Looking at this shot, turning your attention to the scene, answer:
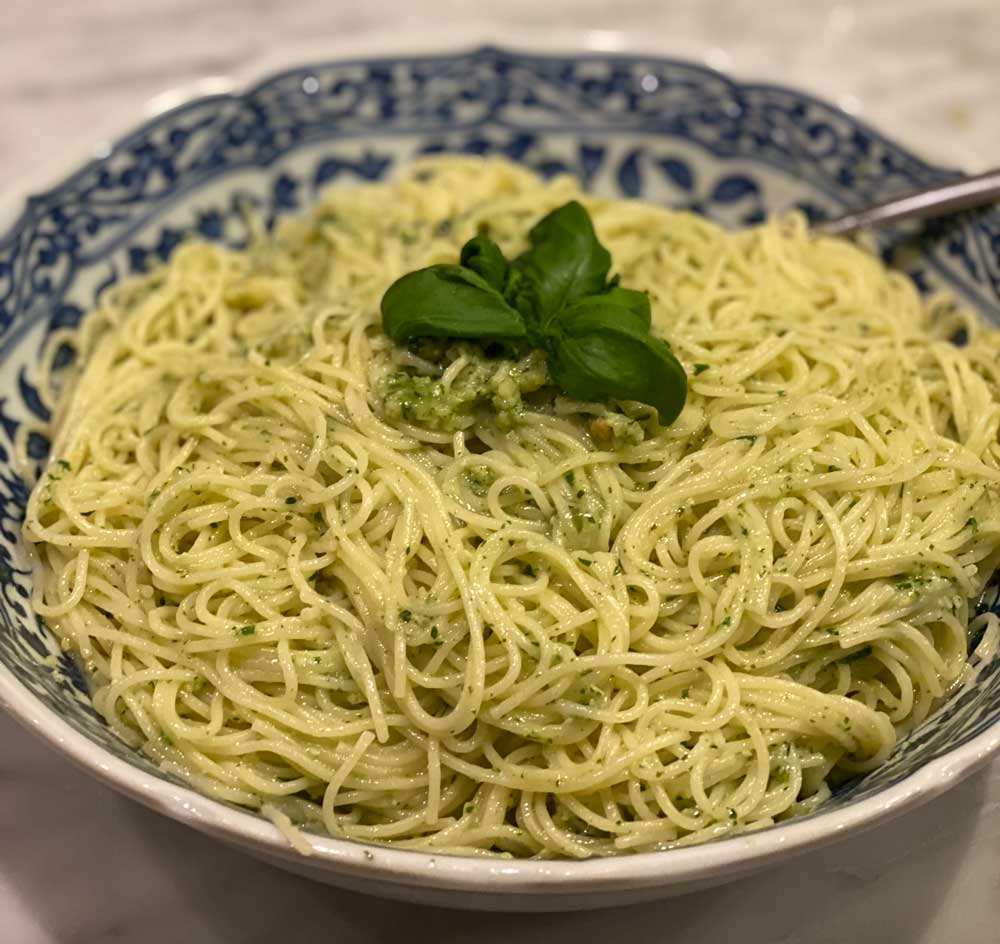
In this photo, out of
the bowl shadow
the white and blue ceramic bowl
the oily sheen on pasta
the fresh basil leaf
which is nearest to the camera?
the oily sheen on pasta

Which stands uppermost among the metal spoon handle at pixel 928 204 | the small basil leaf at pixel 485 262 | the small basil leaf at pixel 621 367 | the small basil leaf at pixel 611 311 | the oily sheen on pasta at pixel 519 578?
the metal spoon handle at pixel 928 204

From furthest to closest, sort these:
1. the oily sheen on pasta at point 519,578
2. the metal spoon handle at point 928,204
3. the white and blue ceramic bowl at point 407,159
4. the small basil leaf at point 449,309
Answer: the metal spoon handle at point 928,204 < the white and blue ceramic bowl at point 407,159 < the small basil leaf at point 449,309 < the oily sheen on pasta at point 519,578

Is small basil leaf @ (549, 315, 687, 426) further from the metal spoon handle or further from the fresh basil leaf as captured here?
the metal spoon handle

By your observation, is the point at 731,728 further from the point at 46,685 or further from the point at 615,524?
the point at 46,685

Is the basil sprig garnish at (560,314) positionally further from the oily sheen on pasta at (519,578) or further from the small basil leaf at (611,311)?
the oily sheen on pasta at (519,578)

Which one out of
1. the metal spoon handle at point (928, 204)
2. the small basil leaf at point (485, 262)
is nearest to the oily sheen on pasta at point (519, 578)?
the small basil leaf at point (485, 262)

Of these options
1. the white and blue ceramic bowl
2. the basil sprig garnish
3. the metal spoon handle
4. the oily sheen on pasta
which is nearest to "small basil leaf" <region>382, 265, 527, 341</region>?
the basil sprig garnish

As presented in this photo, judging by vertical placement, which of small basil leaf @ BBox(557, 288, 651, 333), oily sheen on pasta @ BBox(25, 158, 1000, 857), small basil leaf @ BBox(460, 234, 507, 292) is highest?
small basil leaf @ BBox(460, 234, 507, 292)

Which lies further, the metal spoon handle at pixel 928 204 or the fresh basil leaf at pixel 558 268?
the metal spoon handle at pixel 928 204

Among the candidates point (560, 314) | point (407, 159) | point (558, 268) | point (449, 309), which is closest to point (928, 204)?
point (558, 268)

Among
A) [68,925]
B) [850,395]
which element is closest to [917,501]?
[850,395]
